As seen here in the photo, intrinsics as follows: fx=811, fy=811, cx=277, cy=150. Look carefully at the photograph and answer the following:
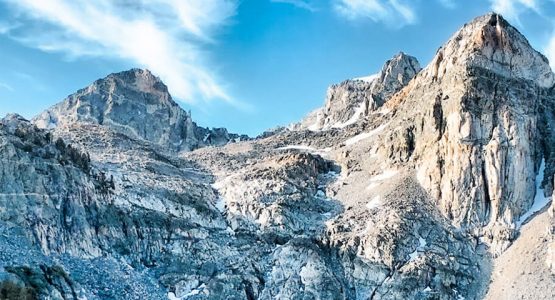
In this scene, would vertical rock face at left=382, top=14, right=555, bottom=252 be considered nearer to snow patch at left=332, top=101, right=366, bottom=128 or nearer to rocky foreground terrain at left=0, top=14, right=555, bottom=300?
rocky foreground terrain at left=0, top=14, right=555, bottom=300

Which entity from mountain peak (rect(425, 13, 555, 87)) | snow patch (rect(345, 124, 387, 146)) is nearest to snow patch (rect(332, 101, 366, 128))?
snow patch (rect(345, 124, 387, 146))

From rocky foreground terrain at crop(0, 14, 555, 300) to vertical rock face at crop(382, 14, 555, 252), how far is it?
0.59ft

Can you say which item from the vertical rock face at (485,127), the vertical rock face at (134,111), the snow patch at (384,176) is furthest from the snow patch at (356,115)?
the snow patch at (384,176)

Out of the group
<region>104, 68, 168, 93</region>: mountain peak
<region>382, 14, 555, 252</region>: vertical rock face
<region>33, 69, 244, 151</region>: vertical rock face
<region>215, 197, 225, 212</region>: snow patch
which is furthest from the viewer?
<region>104, 68, 168, 93</region>: mountain peak

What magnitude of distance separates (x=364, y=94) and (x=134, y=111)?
149ft

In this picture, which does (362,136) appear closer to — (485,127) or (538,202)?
(485,127)

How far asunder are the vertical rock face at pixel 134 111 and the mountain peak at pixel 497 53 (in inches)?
2622

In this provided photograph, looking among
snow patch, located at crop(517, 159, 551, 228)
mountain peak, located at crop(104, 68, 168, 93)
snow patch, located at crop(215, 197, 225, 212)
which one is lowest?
snow patch, located at crop(517, 159, 551, 228)

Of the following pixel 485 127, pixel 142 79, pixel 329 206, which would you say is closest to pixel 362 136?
pixel 329 206

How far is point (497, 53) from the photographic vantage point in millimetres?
102875

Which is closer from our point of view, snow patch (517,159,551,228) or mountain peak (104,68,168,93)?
snow patch (517,159,551,228)

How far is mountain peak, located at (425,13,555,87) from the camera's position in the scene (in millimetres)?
101812

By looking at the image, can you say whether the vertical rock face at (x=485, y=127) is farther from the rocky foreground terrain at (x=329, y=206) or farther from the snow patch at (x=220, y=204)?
the snow patch at (x=220, y=204)

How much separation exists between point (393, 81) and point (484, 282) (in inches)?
2826
